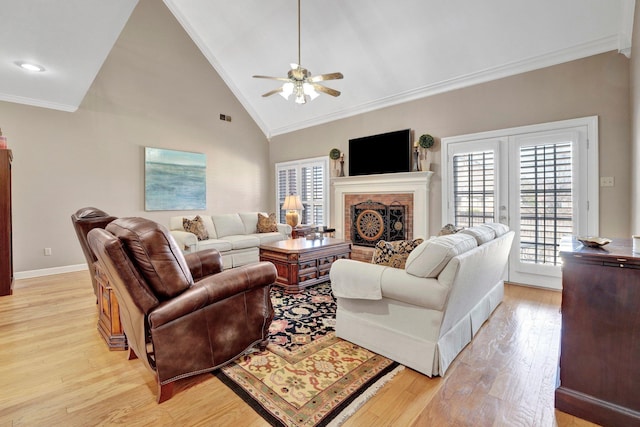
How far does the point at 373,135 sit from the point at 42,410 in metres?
5.49

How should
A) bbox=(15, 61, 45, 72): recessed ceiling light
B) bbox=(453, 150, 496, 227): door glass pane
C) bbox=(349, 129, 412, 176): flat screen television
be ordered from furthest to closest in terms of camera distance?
bbox=(349, 129, 412, 176): flat screen television, bbox=(453, 150, 496, 227): door glass pane, bbox=(15, 61, 45, 72): recessed ceiling light

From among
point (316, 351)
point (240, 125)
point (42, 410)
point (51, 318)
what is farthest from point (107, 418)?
point (240, 125)

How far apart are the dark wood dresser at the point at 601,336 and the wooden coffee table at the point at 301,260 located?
8.72ft

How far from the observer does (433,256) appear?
192 centimetres

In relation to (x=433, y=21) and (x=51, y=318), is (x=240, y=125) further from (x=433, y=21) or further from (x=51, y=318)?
(x=51, y=318)

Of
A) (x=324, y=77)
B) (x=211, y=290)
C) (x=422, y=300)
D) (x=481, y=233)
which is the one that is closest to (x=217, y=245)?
(x=324, y=77)

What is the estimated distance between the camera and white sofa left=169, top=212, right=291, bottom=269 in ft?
15.3

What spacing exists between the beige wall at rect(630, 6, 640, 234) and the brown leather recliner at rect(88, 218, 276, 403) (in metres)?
3.86

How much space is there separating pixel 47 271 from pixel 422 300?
19.0 feet

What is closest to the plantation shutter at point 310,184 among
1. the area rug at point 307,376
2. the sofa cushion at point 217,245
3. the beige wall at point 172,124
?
the beige wall at point 172,124

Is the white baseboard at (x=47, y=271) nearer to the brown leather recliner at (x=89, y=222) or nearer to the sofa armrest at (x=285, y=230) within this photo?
the brown leather recliner at (x=89, y=222)

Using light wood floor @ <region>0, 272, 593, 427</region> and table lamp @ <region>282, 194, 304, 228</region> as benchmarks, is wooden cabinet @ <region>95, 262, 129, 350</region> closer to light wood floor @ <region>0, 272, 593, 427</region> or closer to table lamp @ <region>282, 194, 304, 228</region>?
light wood floor @ <region>0, 272, 593, 427</region>

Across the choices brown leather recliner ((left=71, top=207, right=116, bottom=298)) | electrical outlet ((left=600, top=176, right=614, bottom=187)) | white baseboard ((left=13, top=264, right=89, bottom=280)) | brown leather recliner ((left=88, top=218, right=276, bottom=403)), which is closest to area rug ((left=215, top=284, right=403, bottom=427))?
brown leather recliner ((left=88, top=218, right=276, bottom=403))

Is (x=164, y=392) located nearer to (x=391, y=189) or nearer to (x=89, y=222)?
(x=89, y=222)
